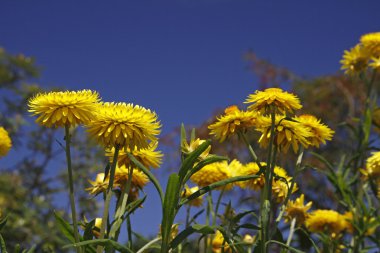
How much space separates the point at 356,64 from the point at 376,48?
0.20 meters

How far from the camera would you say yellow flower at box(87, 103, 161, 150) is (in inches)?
52.5

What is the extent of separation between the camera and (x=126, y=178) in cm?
166

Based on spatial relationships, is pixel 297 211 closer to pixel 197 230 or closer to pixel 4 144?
pixel 197 230

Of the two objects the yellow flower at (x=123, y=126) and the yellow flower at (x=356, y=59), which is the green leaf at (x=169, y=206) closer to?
the yellow flower at (x=123, y=126)

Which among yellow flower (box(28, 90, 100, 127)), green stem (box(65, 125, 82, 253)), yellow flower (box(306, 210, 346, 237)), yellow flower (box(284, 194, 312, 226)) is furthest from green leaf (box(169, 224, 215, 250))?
yellow flower (box(306, 210, 346, 237))

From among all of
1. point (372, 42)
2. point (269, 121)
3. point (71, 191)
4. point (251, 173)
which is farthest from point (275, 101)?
point (372, 42)

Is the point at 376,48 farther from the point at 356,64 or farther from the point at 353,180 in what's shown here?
the point at 353,180

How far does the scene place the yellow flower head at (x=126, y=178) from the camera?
166cm

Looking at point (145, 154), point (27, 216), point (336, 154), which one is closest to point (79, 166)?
point (27, 216)

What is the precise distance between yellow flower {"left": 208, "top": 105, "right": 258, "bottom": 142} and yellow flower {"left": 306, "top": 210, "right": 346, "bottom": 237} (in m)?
0.96

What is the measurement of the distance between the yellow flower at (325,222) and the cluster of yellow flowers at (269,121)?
2.90 ft

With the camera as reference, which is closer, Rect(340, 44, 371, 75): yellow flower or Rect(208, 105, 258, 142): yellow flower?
Rect(208, 105, 258, 142): yellow flower

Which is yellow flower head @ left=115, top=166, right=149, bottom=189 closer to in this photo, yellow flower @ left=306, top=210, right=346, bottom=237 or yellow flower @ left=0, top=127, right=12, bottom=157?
yellow flower @ left=0, top=127, right=12, bottom=157

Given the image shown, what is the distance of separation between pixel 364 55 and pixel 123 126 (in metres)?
2.32
